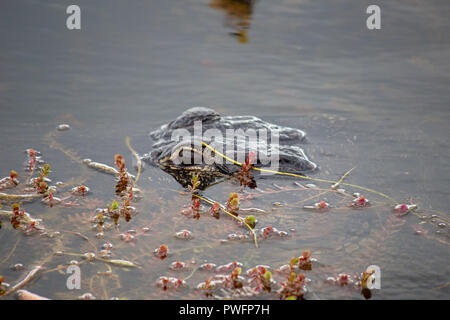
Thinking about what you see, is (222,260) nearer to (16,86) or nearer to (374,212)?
(374,212)

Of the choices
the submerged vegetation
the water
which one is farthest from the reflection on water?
the submerged vegetation

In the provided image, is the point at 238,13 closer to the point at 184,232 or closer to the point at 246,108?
the point at 246,108

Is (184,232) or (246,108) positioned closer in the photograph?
(184,232)

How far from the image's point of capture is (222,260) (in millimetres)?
3217

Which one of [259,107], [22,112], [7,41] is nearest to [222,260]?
[259,107]

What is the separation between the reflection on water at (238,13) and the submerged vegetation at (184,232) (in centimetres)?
507

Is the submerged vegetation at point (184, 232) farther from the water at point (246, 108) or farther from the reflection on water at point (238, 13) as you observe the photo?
the reflection on water at point (238, 13)

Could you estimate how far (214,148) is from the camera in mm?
4469

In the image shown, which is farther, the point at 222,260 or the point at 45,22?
the point at 45,22

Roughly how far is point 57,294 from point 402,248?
8.57 feet

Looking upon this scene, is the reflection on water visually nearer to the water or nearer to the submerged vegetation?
the water

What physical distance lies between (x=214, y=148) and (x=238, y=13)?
6.10 m

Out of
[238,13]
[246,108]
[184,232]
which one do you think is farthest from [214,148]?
[238,13]

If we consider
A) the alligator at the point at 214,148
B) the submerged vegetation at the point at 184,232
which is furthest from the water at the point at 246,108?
the alligator at the point at 214,148
